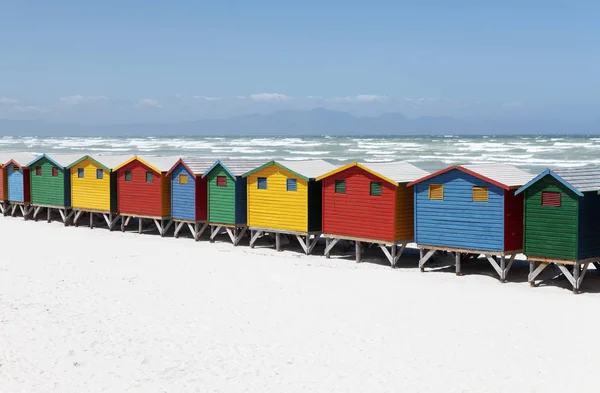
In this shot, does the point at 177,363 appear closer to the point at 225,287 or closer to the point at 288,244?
the point at 225,287

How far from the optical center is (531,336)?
17.2 m

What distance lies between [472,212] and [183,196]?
12854 millimetres

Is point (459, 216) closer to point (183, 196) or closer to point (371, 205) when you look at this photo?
point (371, 205)

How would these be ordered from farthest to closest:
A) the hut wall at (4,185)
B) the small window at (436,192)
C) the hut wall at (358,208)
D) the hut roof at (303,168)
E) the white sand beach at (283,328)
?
1. the hut wall at (4,185)
2. the hut roof at (303,168)
3. the hut wall at (358,208)
4. the small window at (436,192)
5. the white sand beach at (283,328)

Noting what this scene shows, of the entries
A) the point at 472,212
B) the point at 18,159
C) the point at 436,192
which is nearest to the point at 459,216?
the point at 472,212

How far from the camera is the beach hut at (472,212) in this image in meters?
22.9

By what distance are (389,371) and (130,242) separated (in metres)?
18.1

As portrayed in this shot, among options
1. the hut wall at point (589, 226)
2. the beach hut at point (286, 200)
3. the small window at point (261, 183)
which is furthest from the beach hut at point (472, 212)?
the small window at point (261, 183)

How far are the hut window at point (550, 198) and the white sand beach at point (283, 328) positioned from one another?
226 centimetres

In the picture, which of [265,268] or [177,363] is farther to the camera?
[265,268]

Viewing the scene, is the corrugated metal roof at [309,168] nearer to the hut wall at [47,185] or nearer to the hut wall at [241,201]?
the hut wall at [241,201]

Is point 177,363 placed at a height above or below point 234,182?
below

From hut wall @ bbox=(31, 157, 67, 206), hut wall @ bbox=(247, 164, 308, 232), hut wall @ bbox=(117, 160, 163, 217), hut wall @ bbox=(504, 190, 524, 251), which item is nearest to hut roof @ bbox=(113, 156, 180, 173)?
hut wall @ bbox=(117, 160, 163, 217)

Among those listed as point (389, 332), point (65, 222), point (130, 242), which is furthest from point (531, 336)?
point (65, 222)
